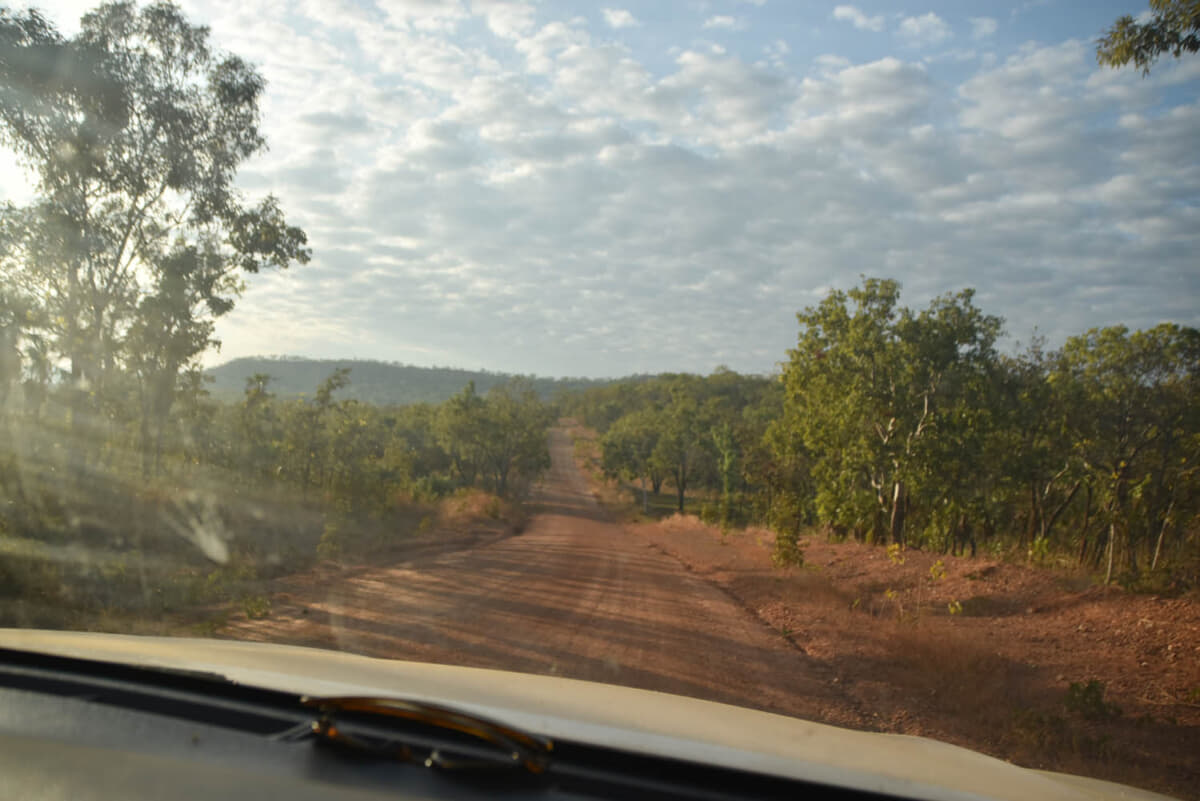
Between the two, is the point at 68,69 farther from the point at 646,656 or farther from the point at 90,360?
the point at 646,656

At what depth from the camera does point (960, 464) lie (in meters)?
17.0

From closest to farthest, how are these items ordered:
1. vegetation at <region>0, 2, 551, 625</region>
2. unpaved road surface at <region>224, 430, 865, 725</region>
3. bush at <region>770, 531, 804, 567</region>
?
unpaved road surface at <region>224, 430, 865, 725</region> → vegetation at <region>0, 2, 551, 625</region> → bush at <region>770, 531, 804, 567</region>

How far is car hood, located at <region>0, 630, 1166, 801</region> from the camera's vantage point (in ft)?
6.06

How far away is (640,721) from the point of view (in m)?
2.17

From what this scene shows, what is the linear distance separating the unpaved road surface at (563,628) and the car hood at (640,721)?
3986mm

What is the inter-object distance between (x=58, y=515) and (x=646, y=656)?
27.4ft

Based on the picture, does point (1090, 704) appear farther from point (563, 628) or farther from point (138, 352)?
point (138, 352)

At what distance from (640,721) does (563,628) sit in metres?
6.64

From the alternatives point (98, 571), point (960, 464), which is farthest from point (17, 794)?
point (960, 464)

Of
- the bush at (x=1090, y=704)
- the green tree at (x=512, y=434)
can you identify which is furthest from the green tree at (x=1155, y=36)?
the green tree at (x=512, y=434)

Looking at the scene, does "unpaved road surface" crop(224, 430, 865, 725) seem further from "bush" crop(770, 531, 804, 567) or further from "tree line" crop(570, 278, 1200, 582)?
"tree line" crop(570, 278, 1200, 582)

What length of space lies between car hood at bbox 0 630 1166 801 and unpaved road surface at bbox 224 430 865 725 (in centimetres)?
399

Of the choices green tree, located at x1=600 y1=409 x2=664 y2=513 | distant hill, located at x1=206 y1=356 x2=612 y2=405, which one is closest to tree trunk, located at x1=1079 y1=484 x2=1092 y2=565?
green tree, located at x1=600 y1=409 x2=664 y2=513

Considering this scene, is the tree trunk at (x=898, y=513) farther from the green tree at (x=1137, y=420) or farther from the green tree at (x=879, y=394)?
the green tree at (x=1137, y=420)
